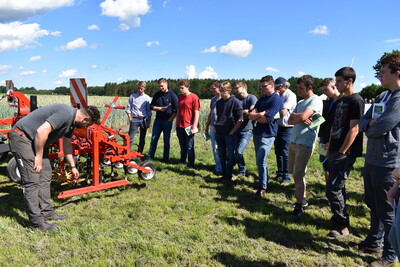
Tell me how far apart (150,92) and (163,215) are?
50.1m

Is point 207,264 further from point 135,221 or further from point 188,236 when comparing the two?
point 135,221

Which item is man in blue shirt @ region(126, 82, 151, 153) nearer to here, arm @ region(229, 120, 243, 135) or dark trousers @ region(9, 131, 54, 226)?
arm @ region(229, 120, 243, 135)

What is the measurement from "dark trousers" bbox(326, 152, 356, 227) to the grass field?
0.29 meters

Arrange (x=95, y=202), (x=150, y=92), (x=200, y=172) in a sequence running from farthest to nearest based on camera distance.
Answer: (x=150, y=92) < (x=200, y=172) < (x=95, y=202)

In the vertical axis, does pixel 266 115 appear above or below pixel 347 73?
below

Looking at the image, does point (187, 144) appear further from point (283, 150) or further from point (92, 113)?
point (92, 113)

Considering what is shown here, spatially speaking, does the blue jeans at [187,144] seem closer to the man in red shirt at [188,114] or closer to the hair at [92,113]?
the man in red shirt at [188,114]

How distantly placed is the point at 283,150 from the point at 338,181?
2446 millimetres

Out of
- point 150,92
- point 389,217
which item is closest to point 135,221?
point 389,217

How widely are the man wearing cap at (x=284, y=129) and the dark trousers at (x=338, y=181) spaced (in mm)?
2126

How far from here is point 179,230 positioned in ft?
12.6

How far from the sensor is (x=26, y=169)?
368 cm

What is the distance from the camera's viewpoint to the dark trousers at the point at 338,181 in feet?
11.8

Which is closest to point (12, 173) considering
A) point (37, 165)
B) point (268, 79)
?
point (37, 165)
